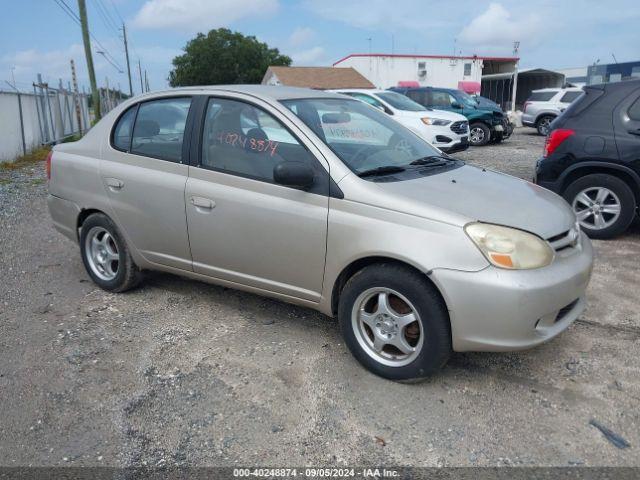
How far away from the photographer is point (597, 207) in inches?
236

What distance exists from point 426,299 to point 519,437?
0.83 m

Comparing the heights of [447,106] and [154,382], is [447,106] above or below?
above

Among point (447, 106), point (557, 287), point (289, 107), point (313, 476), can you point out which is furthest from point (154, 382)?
point (447, 106)

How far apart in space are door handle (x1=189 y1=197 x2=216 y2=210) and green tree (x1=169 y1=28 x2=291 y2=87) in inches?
2562

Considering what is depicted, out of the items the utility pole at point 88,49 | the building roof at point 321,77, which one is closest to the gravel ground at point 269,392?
the utility pole at point 88,49

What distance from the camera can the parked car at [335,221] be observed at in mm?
2951

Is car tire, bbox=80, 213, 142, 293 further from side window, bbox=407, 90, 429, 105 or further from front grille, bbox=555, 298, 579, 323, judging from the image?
side window, bbox=407, 90, 429, 105

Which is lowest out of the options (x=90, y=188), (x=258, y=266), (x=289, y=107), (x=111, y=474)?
(x=111, y=474)

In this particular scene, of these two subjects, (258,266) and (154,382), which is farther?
(258,266)

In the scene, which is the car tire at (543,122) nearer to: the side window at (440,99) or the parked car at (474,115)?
the parked car at (474,115)

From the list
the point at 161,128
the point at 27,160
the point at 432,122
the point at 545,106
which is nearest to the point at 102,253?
the point at 161,128

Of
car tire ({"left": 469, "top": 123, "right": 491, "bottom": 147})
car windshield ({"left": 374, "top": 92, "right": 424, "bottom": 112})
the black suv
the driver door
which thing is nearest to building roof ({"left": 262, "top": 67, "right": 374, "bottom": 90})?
car tire ({"left": 469, "top": 123, "right": 491, "bottom": 147})

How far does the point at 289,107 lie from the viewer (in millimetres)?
3711

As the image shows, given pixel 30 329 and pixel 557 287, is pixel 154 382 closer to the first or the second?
pixel 30 329
